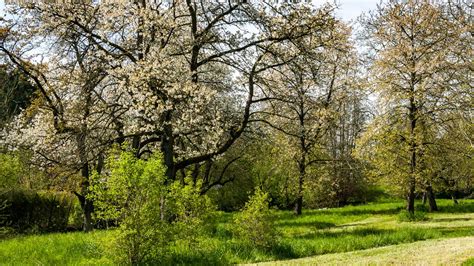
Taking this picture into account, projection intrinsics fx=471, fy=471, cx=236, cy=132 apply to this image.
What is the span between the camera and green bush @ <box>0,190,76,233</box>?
70.5 ft

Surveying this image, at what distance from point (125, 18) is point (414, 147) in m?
14.2

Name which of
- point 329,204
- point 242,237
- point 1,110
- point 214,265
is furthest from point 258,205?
point 1,110

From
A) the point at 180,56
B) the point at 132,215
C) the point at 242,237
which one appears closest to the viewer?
the point at 132,215

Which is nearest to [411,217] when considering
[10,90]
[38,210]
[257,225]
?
[257,225]

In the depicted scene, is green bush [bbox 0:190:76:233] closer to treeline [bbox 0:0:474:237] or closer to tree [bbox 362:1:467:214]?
treeline [bbox 0:0:474:237]

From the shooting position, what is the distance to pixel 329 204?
3825 centimetres

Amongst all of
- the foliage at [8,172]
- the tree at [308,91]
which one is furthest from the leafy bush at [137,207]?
the foliage at [8,172]

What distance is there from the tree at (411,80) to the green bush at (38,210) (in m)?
15.6

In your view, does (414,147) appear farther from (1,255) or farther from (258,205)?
(1,255)

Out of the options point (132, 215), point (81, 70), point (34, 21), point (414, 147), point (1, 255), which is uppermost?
point (34, 21)

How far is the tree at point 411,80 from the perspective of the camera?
2095 centimetres

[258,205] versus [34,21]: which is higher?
[34,21]

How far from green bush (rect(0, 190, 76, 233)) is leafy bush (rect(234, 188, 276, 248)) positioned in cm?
1301

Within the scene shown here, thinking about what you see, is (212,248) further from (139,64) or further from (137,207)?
(139,64)
